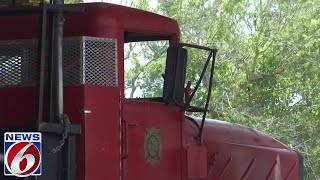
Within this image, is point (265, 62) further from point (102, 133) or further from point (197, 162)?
point (102, 133)

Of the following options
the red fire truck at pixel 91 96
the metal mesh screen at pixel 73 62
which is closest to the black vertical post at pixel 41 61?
the red fire truck at pixel 91 96

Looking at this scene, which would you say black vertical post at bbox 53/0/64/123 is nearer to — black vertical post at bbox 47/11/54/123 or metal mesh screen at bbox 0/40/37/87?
black vertical post at bbox 47/11/54/123

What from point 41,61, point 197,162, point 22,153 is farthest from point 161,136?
point 22,153

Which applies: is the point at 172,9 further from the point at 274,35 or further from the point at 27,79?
the point at 27,79

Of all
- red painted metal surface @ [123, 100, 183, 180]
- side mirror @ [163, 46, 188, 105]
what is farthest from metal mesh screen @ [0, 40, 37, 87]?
side mirror @ [163, 46, 188, 105]

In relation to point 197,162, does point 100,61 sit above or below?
above

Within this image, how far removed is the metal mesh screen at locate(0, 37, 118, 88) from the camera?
5332 millimetres

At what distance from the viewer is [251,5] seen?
1967cm

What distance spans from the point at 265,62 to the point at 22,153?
45.6 ft

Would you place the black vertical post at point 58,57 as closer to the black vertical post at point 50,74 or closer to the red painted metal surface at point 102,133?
the black vertical post at point 50,74

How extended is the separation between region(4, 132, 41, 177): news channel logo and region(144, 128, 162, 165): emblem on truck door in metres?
1.16

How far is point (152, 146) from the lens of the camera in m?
5.85

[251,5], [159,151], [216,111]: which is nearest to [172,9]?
[251,5]

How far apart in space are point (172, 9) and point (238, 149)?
1223 cm
